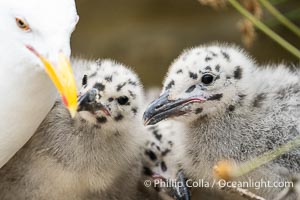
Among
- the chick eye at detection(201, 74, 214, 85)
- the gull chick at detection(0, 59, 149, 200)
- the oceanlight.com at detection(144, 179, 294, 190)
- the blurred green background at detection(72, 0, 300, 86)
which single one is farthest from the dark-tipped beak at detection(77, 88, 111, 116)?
the blurred green background at detection(72, 0, 300, 86)

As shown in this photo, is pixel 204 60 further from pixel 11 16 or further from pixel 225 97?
pixel 11 16

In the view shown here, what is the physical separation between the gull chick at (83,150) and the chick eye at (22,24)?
400mm

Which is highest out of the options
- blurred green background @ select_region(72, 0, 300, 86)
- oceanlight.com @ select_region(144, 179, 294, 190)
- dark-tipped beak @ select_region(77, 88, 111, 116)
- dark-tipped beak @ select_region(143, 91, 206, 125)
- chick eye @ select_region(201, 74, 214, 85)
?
blurred green background @ select_region(72, 0, 300, 86)

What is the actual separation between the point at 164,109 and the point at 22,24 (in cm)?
53

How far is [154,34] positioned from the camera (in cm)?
445

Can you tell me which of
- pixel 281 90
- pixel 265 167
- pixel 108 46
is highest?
pixel 108 46

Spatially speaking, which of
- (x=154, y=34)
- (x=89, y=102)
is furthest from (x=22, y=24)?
(x=154, y=34)

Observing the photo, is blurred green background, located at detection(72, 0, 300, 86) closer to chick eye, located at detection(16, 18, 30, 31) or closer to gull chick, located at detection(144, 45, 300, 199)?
gull chick, located at detection(144, 45, 300, 199)

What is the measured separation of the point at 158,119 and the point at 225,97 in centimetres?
21

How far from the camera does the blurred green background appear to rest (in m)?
4.38

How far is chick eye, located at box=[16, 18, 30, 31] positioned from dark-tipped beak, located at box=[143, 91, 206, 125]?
487mm

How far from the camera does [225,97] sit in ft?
8.74

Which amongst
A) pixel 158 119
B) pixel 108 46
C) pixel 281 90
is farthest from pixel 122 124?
pixel 108 46

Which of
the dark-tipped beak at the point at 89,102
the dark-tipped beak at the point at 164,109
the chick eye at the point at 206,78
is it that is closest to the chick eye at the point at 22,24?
the dark-tipped beak at the point at 89,102
